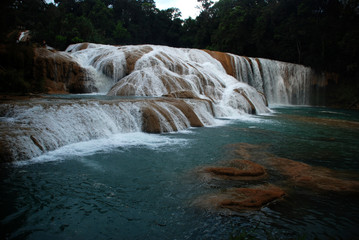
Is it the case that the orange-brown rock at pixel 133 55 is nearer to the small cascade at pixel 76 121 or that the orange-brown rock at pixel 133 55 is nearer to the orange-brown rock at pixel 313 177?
the small cascade at pixel 76 121

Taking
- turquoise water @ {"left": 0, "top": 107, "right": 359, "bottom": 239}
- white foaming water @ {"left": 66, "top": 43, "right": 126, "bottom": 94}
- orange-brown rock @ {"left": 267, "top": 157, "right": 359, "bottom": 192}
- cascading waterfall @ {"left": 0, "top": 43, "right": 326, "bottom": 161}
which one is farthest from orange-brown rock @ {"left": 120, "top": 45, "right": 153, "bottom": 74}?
orange-brown rock @ {"left": 267, "top": 157, "right": 359, "bottom": 192}

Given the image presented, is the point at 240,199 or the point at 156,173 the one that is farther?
the point at 156,173

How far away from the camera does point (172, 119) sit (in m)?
9.21

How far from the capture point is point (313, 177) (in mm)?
4633

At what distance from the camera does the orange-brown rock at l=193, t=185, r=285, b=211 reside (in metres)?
3.54

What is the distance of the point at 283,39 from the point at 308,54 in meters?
3.30

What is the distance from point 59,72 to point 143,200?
1262 cm

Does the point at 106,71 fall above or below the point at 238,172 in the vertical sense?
above

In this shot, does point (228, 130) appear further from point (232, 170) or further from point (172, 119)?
point (232, 170)

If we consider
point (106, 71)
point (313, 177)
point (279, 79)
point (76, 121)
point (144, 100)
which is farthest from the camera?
point (279, 79)

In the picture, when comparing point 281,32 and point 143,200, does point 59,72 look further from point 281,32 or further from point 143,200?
point 281,32

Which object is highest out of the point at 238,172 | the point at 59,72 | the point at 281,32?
the point at 281,32

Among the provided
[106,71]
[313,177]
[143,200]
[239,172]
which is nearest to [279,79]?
[106,71]

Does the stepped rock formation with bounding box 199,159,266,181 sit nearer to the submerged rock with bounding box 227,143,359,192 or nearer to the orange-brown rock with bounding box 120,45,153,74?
the submerged rock with bounding box 227,143,359,192
